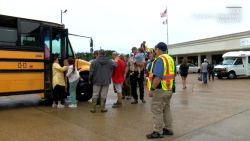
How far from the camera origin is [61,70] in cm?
1127

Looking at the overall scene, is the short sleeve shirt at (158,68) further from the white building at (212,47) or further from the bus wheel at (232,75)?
the white building at (212,47)

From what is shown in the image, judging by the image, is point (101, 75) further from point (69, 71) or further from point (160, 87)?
point (160, 87)

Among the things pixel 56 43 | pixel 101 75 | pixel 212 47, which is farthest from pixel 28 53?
pixel 212 47

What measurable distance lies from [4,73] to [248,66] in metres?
25.9

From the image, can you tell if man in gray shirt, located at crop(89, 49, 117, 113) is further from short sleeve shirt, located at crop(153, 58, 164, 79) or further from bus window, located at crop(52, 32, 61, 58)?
→ short sleeve shirt, located at crop(153, 58, 164, 79)

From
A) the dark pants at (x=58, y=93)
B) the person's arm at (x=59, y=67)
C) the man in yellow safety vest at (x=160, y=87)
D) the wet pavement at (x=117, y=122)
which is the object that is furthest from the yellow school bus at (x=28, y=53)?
the man in yellow safety vest at (x=160, y=87)

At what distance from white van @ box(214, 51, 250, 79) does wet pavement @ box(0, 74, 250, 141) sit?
64.8 ft

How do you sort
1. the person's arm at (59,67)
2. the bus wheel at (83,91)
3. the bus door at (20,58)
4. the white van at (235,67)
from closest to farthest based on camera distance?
the bus door at (20,58)
the person's arm at (59,67)
the bus wheel at (83,91)
the white van at (235,67)

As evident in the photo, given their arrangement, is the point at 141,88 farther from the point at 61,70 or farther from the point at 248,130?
the point at 248,130

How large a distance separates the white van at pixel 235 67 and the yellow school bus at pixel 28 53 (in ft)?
71.7

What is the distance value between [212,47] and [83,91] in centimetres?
3925

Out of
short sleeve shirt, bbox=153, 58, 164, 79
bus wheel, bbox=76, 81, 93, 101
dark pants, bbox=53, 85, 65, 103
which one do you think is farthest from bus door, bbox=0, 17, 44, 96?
short sleeve shirt, bbox=153, 58, 164, 79

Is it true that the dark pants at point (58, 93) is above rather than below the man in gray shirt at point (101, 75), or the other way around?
below

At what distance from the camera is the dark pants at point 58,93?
37.2ft
